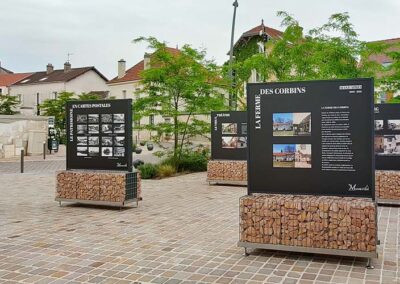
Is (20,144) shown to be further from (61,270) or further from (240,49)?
(61,270)

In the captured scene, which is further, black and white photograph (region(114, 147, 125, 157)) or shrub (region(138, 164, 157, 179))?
shrub (region(138, 164, 157, 179))

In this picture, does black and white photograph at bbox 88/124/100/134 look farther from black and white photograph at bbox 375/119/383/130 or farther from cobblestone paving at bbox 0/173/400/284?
black and white photograph at bbox 375/119/383/130

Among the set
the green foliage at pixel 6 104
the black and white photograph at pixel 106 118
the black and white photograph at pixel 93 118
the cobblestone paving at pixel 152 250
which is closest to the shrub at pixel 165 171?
Result: the cobblestone paving at pixel 152 250

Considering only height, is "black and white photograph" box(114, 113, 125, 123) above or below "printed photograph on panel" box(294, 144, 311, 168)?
above

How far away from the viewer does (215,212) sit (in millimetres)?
9312

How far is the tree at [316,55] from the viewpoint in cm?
1467

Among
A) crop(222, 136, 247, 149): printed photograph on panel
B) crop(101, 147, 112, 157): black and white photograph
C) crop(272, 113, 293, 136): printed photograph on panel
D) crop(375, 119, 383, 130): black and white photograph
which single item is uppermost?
crop(375, 119, 383, 130): black and white photograph

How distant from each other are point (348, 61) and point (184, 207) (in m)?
8.14

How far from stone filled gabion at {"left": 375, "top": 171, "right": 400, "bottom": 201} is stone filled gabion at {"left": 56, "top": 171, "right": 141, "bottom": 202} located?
5605 millimetres

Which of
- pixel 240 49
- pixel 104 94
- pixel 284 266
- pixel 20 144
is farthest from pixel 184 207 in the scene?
pixel 104 94

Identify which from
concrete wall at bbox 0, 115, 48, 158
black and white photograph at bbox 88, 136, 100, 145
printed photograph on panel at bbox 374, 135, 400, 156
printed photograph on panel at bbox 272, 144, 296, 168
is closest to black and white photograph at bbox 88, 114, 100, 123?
black and white photograph at bbox 88, 136, 100, 145

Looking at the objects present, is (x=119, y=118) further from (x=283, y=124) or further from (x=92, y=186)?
(x=283, y=124)

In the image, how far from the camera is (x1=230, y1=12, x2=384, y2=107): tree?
1467 cm

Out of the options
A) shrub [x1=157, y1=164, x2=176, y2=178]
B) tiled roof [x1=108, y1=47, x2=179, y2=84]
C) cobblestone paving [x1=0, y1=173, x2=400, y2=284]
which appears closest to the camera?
cobblestone paving [x1=0, y1=173, x2=400, y2=284]
